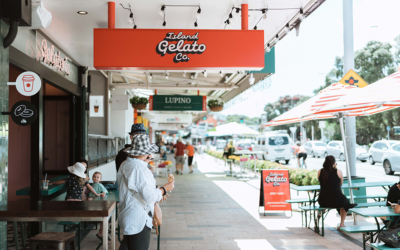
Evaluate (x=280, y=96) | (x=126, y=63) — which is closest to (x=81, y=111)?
(x=126, y=63)

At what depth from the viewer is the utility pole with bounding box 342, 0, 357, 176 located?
7.28 meters

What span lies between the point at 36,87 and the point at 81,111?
4127 millimetres

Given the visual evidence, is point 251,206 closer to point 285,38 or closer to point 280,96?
point 285,38

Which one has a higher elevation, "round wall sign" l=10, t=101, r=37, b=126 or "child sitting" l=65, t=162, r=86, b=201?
"round wall sign" l=10, t=101, r=37, b=126

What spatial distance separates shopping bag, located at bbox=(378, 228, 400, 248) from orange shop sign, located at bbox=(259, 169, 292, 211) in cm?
341

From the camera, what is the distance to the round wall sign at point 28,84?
3781mm

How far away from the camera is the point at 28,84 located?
3.81 m

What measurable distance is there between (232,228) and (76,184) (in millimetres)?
2941

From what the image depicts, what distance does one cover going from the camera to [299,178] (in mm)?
10641

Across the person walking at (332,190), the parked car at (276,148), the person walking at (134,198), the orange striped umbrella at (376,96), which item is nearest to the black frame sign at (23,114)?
the person walking at (134,198)

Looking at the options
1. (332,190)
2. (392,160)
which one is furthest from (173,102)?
(392,160)

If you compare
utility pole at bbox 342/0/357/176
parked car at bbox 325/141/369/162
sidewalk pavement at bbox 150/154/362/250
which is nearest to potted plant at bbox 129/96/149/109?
sidewalk pavement at bbox 150/154/362/250

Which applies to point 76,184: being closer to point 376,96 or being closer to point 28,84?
point 28,84

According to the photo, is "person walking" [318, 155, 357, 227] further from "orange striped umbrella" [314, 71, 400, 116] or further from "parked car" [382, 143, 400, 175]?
"parked car" [382, 143, 400, 175]
